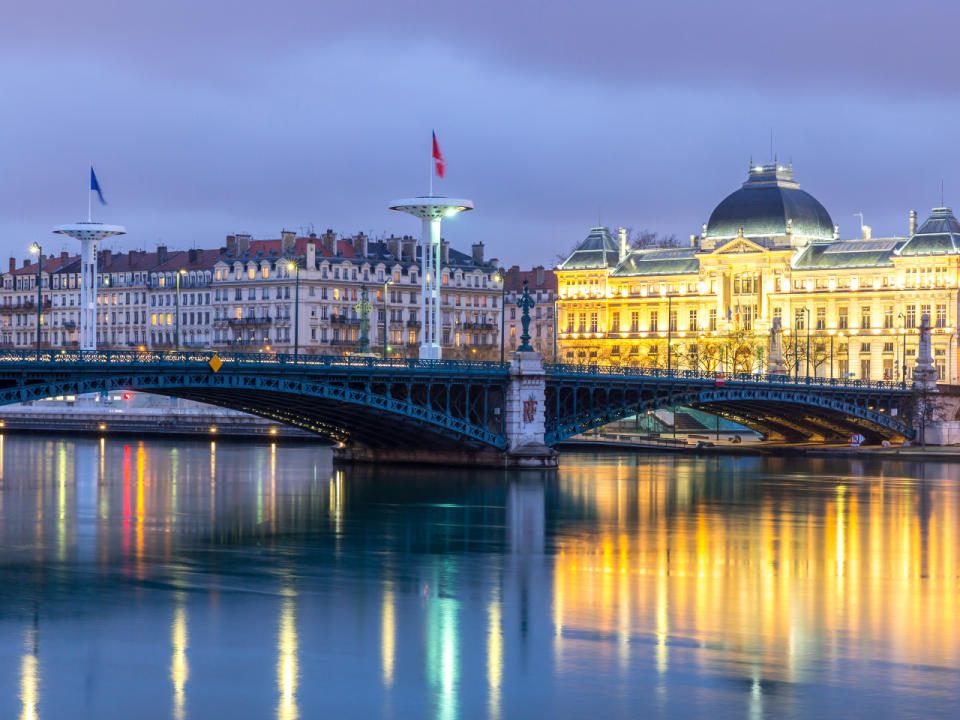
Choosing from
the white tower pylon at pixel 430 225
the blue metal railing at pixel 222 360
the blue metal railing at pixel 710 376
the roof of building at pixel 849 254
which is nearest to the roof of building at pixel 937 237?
the roof of building at pixel 849 254

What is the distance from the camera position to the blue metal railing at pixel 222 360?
3095 inches

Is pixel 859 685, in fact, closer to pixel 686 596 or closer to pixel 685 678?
pixel 685 678

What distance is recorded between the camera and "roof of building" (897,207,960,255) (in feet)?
602

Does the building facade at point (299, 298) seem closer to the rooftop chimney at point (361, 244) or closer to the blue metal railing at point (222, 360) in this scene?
the rooftop chimney at point (361, 244)

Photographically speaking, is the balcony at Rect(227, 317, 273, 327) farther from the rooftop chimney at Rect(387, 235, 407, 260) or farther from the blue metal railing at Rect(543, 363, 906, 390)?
the blue metal railing at Rect(543, 363, 906, 390)

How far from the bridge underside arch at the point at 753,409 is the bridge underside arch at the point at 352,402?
5.70m

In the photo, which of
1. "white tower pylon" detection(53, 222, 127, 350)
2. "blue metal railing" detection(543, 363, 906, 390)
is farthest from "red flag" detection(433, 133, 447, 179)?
"white tower pylon" detection(53, 222, 127, 350)

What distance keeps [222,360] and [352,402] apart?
814 cm

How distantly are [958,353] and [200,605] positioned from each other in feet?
486

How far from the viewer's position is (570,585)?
5262 centimetres

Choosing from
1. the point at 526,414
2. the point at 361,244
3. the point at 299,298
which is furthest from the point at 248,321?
→ the point at 526,414

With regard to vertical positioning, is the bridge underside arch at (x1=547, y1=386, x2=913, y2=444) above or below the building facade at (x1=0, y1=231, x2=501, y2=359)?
below

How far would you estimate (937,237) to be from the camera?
7288 inches

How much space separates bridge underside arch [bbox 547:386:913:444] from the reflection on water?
14637 millimetres
